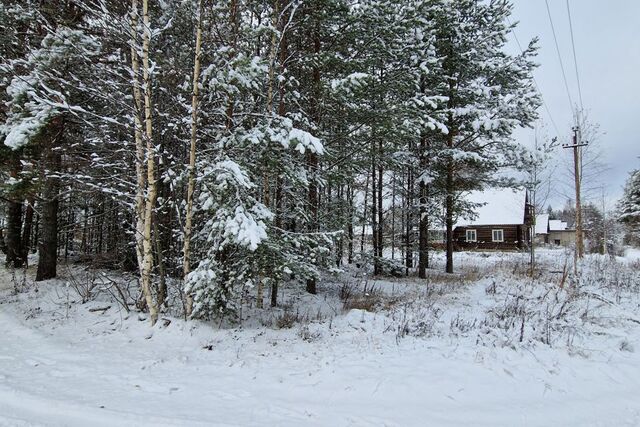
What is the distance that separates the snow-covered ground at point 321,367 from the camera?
3.48 meters

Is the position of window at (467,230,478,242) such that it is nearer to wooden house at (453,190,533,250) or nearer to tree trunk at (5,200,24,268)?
wooden house at (453,190,533,250)

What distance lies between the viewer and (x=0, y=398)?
11.2 ft

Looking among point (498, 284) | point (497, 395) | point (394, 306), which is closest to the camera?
point (497, 395)

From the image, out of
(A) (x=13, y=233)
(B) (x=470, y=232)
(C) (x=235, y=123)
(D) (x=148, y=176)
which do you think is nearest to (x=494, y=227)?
(B) (x=470, y=232)

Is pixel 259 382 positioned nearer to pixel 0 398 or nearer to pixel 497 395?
pixel 0 398

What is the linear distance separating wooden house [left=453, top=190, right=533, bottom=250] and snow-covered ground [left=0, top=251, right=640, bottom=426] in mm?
26725

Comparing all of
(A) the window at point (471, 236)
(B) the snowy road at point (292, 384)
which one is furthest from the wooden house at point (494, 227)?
(B) the snowy road at point (292, 384)

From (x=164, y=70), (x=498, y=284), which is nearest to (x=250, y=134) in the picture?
(x=164, y=70)

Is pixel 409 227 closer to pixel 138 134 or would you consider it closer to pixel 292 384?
pixel 138 134

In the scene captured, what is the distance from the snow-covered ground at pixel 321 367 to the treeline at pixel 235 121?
3.18 feet

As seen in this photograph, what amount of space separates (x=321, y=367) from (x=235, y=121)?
4.55 meters

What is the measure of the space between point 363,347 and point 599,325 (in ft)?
16.4

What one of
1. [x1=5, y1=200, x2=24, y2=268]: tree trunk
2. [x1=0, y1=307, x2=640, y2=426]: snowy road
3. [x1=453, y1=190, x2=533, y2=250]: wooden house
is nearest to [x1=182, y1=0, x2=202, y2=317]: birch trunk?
[x1=0, y1=307, x2=640, y2=426]: snowy road

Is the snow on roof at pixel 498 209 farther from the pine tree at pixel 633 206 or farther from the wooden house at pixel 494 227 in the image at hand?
the pine tree at pixel 633 206
